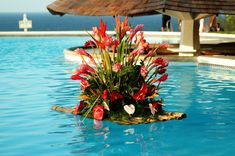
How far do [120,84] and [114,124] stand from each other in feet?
2.81

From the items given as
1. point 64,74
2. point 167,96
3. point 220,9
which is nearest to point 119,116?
point 167,96

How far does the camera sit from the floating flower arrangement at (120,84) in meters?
10.4

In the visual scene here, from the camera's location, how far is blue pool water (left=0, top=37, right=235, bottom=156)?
28.6 ft

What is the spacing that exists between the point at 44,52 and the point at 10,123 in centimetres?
1813

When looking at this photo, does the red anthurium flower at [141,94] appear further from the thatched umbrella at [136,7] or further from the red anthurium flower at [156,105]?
the thatched umbrella at [136,7]

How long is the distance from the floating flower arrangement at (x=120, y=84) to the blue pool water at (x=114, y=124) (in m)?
0.29

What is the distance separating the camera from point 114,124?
10273 mm

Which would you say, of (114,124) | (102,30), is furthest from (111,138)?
(102,30)

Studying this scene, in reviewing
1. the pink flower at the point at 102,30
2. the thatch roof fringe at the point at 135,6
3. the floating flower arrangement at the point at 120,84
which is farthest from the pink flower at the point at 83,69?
the thatch roof fringe at the point at 135,6

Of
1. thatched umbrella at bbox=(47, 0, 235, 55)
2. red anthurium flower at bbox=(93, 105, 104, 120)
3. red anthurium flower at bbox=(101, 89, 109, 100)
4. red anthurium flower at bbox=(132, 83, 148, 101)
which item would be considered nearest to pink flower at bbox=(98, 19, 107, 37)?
red anthurium flower at bbox=(101, 89, 109, 100)

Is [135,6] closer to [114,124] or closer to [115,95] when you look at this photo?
[115,95]

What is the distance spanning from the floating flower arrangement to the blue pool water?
0.29 m

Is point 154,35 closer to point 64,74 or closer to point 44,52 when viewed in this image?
point 44,52

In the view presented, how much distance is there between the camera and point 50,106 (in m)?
12.6
